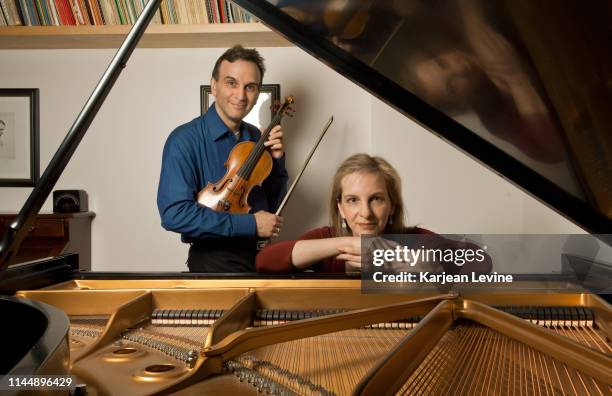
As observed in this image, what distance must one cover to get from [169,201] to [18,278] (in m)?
1.05

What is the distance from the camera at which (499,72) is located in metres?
1.08

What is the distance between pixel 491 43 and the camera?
1.02 meters

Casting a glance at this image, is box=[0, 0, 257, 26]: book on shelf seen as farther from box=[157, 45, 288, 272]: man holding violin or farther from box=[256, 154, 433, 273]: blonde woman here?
box=[256, 154, 433, 273]: blonde woman

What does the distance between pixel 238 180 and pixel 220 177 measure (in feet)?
0.80

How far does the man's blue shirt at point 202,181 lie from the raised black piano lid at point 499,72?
1.28 metres

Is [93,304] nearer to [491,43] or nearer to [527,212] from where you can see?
[491,43]

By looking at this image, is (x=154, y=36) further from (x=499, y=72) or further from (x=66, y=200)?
(x=499, y=72)

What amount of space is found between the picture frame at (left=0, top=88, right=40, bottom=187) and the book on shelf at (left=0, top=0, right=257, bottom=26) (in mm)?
474

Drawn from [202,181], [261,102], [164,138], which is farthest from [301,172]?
[164,138]

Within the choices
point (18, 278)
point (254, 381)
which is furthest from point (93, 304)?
point (254, 381)

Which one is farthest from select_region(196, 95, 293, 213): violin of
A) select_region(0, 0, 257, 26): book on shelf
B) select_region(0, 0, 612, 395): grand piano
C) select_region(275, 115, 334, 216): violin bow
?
select_region(0, 0, 612, 395): grand piano

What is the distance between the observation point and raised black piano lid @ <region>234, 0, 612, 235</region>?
92 centimetres

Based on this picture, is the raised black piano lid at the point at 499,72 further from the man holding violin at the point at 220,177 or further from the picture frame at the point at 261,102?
the picture frame at the point at 261,102

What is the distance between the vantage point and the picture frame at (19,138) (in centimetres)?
327
